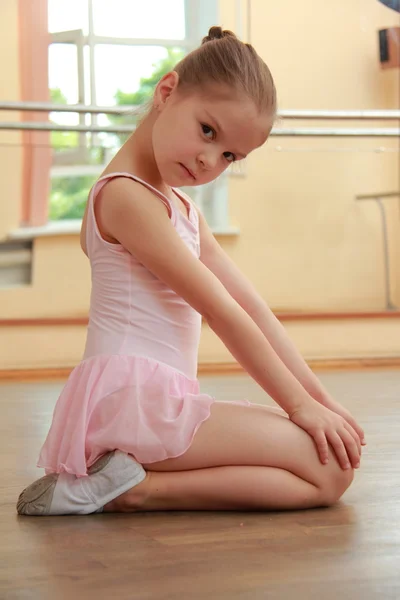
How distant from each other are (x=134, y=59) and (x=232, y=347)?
2823 millimetres

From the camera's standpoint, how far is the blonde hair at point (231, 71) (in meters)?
1.09

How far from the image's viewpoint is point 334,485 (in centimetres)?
111

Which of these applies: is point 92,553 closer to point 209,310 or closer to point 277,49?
point 209,310

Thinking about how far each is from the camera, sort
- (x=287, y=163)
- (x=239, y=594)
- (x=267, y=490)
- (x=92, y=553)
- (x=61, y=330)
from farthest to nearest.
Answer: (x=287, y=163) → (x=61, y=330) → (x=267, y=490) → (x=92, y=553) → (x=239, y=594)

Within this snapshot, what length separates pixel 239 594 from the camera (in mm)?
768

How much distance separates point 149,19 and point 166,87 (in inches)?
109

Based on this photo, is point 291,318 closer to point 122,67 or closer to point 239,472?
point 122,67

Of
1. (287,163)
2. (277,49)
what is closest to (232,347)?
(287,163)

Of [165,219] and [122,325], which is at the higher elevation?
[165,219]

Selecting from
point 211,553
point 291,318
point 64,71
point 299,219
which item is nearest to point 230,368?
point 291,318

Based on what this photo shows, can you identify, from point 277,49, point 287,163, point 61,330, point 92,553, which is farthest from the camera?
point 277,49

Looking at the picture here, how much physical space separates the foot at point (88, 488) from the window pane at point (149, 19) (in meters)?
2.89

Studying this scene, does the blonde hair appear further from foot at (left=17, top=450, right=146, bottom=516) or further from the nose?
foot at (left=17, top=450, right=146, bottom=516)

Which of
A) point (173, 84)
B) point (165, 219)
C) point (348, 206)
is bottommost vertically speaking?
point (348, 206)
